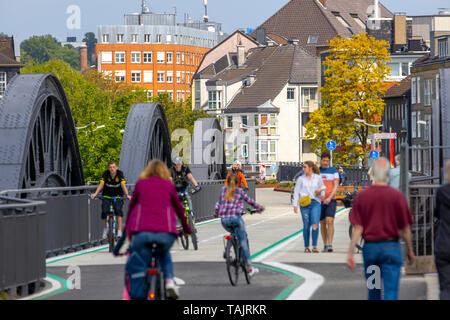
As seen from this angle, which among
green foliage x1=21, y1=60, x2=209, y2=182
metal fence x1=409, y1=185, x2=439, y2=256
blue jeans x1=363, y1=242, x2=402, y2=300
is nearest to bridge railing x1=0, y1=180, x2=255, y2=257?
metal fence x1=409, y1=185, x2=439, y2=256

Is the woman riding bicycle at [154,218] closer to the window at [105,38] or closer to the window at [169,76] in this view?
the window at [169,76]

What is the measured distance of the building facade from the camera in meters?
190

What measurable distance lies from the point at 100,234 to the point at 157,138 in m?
8.89

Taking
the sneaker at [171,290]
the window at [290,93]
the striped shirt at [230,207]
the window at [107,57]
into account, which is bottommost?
the sneaker at [171,290]

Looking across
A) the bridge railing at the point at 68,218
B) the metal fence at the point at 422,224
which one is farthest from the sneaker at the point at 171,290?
the bridge railing at the point at 68,218

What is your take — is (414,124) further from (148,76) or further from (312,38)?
(148,76)

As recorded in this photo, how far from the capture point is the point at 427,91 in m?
95.9

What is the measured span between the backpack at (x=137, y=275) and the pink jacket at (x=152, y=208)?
0.25 metres

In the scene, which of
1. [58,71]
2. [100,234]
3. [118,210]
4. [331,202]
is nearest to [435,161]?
[331,202]

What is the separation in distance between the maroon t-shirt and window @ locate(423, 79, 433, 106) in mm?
85100

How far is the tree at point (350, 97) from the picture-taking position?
254 feet

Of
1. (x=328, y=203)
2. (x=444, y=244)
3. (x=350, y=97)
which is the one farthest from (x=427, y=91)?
(x=444, y=244)
